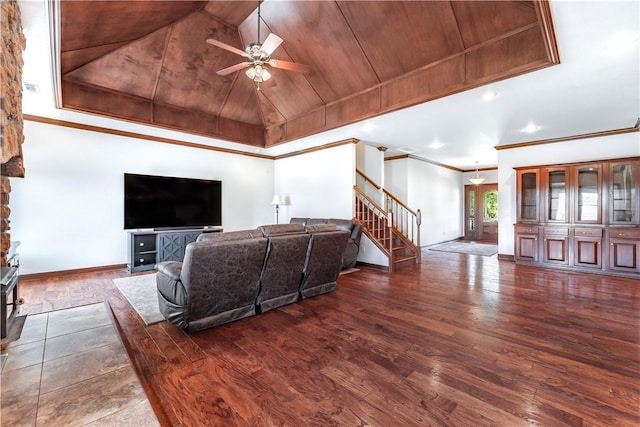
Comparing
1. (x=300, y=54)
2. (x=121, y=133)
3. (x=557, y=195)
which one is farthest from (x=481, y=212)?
(x=121, y=133)

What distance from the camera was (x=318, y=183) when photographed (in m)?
6.90

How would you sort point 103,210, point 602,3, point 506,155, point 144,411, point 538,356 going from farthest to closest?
1. point 506,155
2. point 103,210
3. point 538,356
4. point 602,3
5. point 144,411

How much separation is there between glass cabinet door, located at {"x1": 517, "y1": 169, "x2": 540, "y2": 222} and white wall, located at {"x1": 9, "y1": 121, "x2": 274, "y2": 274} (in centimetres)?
736

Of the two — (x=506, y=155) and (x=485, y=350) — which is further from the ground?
(x=506, y=155)

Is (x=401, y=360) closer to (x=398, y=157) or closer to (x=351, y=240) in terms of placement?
(x=351, y=240)

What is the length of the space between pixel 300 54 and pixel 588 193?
5.95 metres

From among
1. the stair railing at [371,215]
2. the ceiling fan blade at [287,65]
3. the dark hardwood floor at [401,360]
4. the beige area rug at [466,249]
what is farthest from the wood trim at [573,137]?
the ceiling fan blade at [287,65]

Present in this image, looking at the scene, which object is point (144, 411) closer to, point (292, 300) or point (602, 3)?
point (292, 300)


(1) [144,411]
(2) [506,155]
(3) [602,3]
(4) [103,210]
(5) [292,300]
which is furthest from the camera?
(2) [506,155]

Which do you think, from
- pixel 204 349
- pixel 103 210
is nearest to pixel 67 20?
pixel 103 210

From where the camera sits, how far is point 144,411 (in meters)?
1.63

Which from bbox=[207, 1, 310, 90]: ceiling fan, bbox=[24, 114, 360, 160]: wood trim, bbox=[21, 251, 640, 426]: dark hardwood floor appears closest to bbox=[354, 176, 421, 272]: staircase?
bbox=[24, 114, 360, 160]: wood trim

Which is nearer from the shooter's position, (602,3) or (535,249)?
(602,3)

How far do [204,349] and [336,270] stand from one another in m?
1.99
